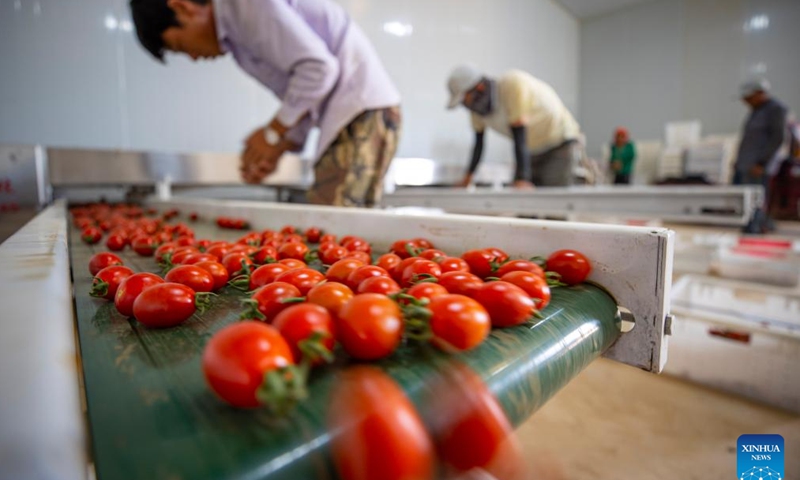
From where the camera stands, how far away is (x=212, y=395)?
48 cm

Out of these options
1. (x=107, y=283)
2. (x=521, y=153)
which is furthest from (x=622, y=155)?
(x=107, y=283)

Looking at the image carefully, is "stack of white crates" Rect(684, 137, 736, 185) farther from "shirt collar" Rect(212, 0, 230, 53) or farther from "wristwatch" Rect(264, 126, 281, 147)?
"shirt collar" Rect(212, 0, 230, 53)

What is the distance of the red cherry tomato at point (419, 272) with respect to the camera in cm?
88

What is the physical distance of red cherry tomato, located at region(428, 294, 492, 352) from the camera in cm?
57

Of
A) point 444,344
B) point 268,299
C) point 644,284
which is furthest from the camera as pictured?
point 644,284

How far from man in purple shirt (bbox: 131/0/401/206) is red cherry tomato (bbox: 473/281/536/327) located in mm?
1772

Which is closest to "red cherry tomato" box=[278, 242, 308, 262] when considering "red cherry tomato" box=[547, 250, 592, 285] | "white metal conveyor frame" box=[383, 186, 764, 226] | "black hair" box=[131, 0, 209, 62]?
"red cherry tomato" box=[547, 250, 592, 285]

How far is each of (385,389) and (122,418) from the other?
0.90ft

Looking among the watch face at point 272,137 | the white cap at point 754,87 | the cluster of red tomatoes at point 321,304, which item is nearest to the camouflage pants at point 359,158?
the watch face at point 272,137

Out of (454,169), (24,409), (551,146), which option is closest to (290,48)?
(24,409)

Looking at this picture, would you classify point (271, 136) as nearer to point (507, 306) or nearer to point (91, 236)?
point (91, 236)

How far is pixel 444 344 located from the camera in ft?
1.91

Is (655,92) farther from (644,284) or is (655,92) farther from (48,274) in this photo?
(48,274)

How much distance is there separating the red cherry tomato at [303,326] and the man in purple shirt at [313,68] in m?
1.84
